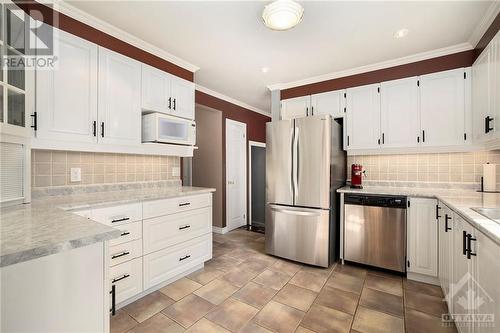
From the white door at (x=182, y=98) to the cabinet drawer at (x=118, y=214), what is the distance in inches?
48.8

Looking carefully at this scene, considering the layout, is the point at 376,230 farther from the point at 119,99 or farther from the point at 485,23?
the point at 119,99

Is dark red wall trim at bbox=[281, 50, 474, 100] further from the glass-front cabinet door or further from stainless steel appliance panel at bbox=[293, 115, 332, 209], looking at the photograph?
the glass-front cabinet door

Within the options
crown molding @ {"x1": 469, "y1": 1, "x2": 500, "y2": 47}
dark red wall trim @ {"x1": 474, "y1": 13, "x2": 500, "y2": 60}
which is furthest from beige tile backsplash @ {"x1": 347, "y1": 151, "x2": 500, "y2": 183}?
crown molding @ {"x1": 469, "y1": 1, "x2": 500, "y2": 47}

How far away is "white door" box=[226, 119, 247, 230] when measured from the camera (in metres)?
4.36

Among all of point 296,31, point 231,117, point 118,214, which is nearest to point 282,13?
point 296,31

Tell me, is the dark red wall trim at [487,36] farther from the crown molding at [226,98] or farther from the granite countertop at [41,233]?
the crown molding at [226,98]

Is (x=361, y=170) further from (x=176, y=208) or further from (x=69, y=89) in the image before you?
(x=69, y=89)

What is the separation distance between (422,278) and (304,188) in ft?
5.13

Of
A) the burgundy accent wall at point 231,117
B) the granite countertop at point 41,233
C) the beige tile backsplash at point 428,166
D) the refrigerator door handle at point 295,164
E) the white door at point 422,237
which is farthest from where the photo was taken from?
the burgundy accent wall at point 231,117

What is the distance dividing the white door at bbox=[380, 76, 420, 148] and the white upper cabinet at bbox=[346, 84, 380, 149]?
70 mm

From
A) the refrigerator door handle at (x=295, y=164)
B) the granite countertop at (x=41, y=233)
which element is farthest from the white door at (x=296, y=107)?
the granite countertop at (x=41, y=233)

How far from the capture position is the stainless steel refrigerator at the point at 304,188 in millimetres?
2725

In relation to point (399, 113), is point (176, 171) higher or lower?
lower

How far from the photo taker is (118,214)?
1881 mm
